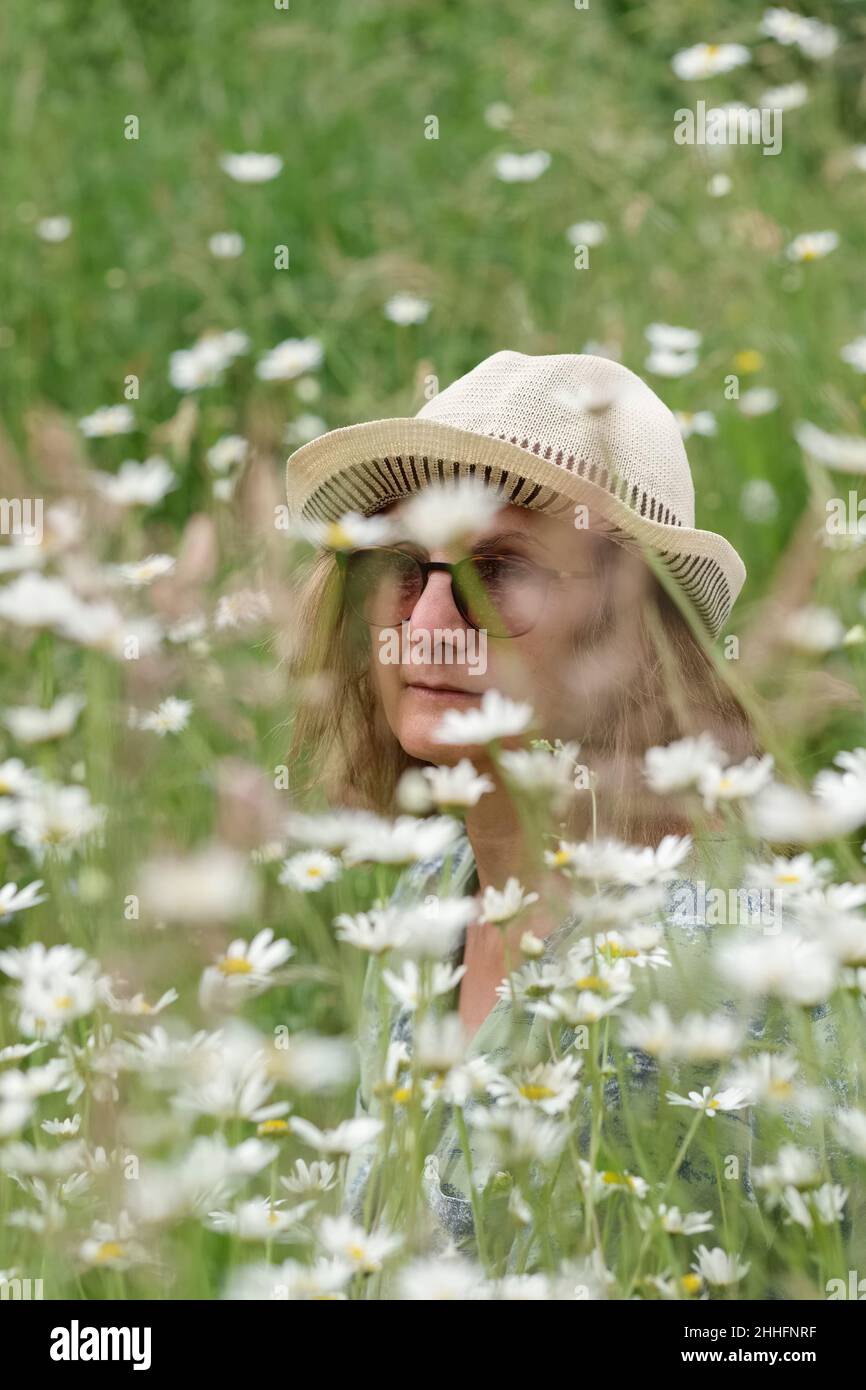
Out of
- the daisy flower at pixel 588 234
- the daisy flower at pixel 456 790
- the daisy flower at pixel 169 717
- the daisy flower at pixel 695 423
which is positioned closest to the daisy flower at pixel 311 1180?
the daisy flower at pixel 456 790

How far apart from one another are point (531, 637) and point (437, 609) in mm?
85

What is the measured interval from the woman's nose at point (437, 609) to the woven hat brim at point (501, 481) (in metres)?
0.09

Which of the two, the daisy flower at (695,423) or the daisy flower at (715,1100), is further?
the daisy flower at (695,423)

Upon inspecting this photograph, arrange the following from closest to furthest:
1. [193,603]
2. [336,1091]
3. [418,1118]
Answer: [418,1118] → [336,1091] → [193,603]

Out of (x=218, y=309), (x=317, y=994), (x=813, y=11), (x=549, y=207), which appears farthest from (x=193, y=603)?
(x=813, y=11)

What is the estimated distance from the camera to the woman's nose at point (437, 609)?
1238 mm

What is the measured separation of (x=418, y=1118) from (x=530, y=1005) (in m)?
0.14

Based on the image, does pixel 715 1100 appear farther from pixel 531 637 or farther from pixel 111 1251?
pixel 531 637

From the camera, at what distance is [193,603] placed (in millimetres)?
1734

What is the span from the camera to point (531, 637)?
128 centimetres

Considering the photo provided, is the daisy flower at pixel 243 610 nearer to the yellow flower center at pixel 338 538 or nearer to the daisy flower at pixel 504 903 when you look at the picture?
the yellow flower center at pixel 338 538

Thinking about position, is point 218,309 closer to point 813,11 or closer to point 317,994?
point 317,994

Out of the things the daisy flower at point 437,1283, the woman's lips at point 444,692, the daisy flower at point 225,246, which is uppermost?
the daisy flower at point 225,246

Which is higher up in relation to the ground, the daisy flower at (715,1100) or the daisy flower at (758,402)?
the daisy flower at (758,402)
